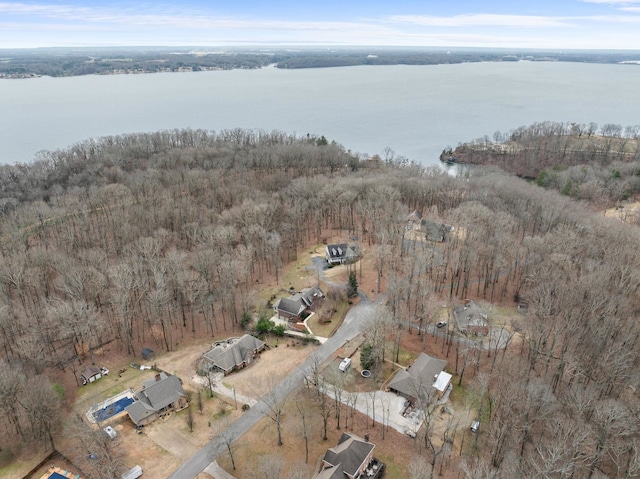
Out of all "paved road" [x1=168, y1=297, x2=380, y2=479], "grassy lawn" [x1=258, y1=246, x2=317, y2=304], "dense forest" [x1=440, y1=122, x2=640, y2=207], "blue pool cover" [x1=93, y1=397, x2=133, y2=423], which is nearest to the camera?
"paved road" [x1=168, y1=297, x2=380, y2=479]

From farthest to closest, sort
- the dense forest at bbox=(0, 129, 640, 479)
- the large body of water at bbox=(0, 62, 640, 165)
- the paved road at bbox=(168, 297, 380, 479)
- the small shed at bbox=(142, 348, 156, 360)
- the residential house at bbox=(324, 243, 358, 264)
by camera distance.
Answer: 1. the large body of water at bbox=(0, 62, 640, 165)
2. the residential house at bbox=(324, 243, 358, 264)
3. the small shed at bbox=(142, 348, 156, 360)
4. the dense forest at bbox=(0, 129, 640, 479)
5. the paved road at bbox=(168, 297, 380, 479)

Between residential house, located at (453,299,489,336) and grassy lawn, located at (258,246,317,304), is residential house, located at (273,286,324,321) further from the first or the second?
residential house, located at (453,299,489,336)

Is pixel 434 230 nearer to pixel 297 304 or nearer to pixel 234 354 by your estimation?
pixel 297 304

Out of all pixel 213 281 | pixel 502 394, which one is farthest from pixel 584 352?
pixel 213 281

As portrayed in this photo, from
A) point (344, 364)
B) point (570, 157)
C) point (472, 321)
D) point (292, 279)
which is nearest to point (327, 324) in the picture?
point (344, 364)

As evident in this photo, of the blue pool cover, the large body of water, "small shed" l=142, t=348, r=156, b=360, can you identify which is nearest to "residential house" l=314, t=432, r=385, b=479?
the blue pool cover

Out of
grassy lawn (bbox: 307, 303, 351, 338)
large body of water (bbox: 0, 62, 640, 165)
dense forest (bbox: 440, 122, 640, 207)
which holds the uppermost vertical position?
large body of water (bbox: 0, 62, 640, 165)
